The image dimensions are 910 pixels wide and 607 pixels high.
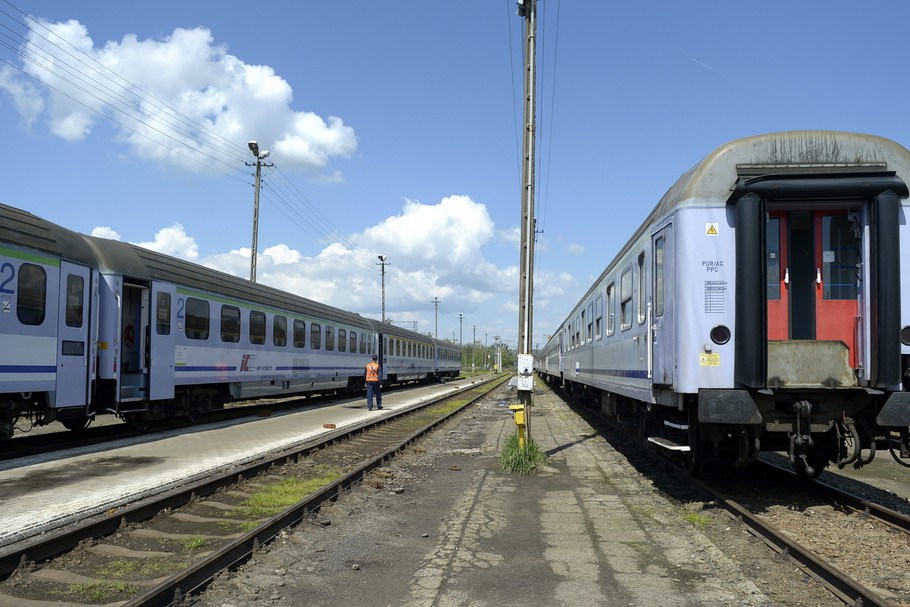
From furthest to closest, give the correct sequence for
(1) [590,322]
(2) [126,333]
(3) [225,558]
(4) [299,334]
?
(4) [299,334]
(1) [590,322]
(2) [126,333]
(3) [225,558]

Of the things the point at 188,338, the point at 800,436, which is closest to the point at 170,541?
the point at 800,436

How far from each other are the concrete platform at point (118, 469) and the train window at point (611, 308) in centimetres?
611

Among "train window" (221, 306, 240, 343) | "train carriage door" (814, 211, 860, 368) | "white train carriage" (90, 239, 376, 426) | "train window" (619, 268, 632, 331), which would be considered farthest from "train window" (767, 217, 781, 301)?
"train window" (221, 306, 240, 343)

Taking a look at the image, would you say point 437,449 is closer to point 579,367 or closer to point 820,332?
point 579,367

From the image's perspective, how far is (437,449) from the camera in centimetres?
1299

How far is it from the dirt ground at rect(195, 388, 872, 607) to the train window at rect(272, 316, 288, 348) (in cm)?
1091

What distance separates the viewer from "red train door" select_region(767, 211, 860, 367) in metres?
6.92

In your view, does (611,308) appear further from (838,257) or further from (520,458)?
(838,257)

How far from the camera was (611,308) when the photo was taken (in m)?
12.0

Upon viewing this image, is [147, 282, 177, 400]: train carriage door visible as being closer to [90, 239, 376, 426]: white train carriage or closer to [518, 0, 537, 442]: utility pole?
[90, 239, 376, 426]: white train carriage

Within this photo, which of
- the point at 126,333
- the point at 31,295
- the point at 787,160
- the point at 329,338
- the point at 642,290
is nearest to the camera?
the point at 787,160

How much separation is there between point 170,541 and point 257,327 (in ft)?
42.5

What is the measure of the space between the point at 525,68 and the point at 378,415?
11.2 m

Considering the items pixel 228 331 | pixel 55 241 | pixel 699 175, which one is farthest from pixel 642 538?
pixel 228 331
